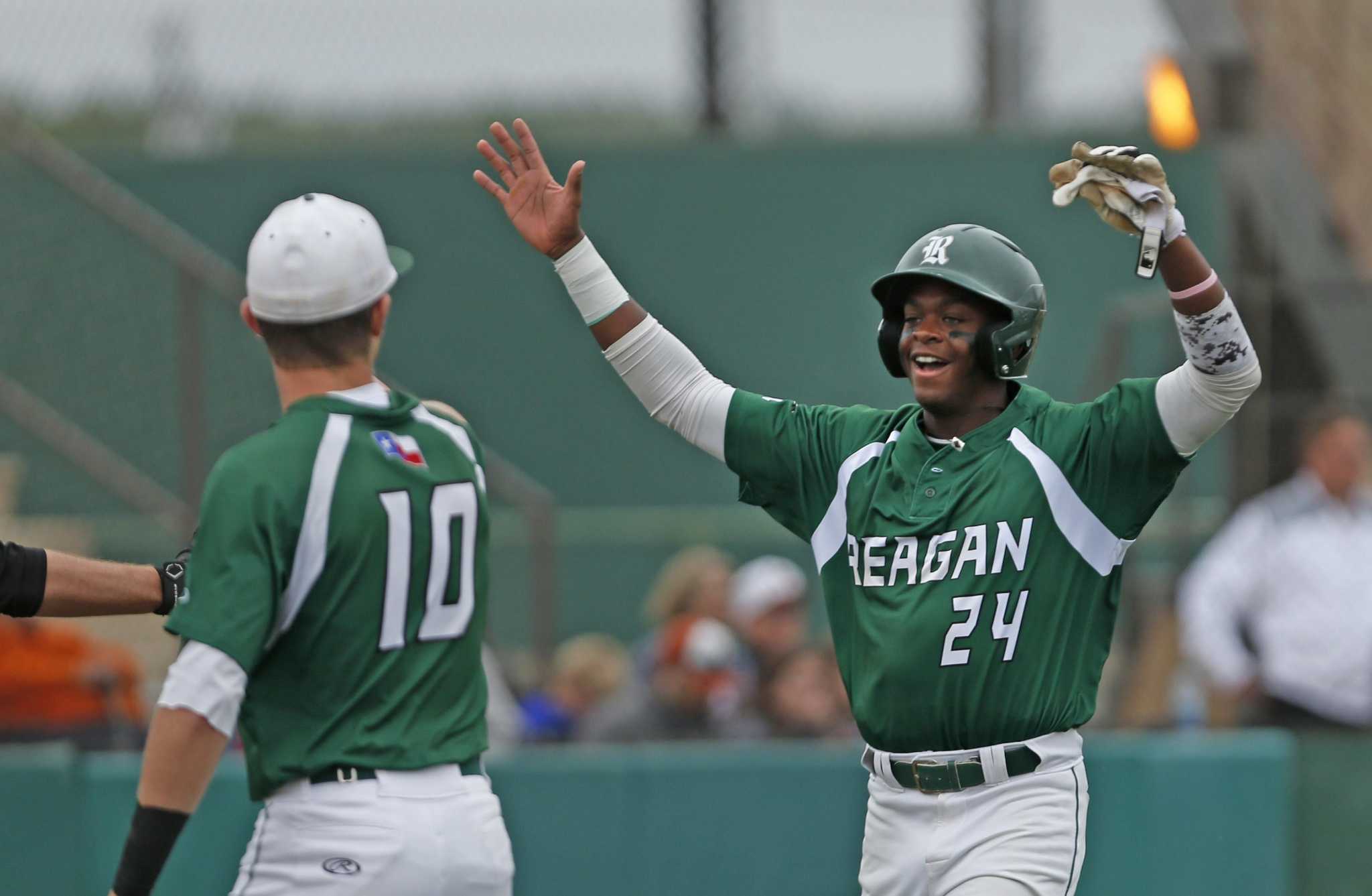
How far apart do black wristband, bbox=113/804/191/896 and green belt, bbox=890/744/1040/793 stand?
1600 millimetres

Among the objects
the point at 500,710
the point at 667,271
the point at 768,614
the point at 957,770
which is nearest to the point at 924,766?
the point at 957,770

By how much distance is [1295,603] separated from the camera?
8391 millimetres

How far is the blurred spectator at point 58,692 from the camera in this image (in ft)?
25.6

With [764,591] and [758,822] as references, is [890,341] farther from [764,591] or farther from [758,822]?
[764,591]

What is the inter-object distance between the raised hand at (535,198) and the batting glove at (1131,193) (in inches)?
47.5

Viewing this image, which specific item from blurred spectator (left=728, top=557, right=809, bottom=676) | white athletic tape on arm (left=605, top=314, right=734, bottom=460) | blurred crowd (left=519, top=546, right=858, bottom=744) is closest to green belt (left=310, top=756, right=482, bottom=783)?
white athletic tape on arm (left=605, top=314, right=734, bottom=460)

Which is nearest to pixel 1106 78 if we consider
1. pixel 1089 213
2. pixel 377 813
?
pixel 1089 213

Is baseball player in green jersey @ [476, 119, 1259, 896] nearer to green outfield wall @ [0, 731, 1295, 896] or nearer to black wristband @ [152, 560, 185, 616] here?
black wristband @ [152, 560, 185, 616]

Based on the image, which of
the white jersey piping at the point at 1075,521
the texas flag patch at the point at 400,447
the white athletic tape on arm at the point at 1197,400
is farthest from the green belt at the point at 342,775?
the white athletic tape on arm at the point at 1197,400

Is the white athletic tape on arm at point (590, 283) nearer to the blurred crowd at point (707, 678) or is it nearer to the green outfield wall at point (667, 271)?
the blurred crowd at point (707, 678)

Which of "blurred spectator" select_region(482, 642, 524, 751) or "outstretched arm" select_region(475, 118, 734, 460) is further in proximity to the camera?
"blurred spectator" select_region(482, 642, 524, 751)

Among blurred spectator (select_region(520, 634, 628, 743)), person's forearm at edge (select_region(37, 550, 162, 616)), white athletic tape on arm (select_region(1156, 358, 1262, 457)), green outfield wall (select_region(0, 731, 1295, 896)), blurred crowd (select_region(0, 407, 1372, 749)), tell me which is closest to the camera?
white athletic tape on arm (select_region(1156, 358, 1262, 457))

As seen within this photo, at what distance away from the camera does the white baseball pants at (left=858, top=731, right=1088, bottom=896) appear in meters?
4.14

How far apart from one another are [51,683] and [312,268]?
4716 millimetres
